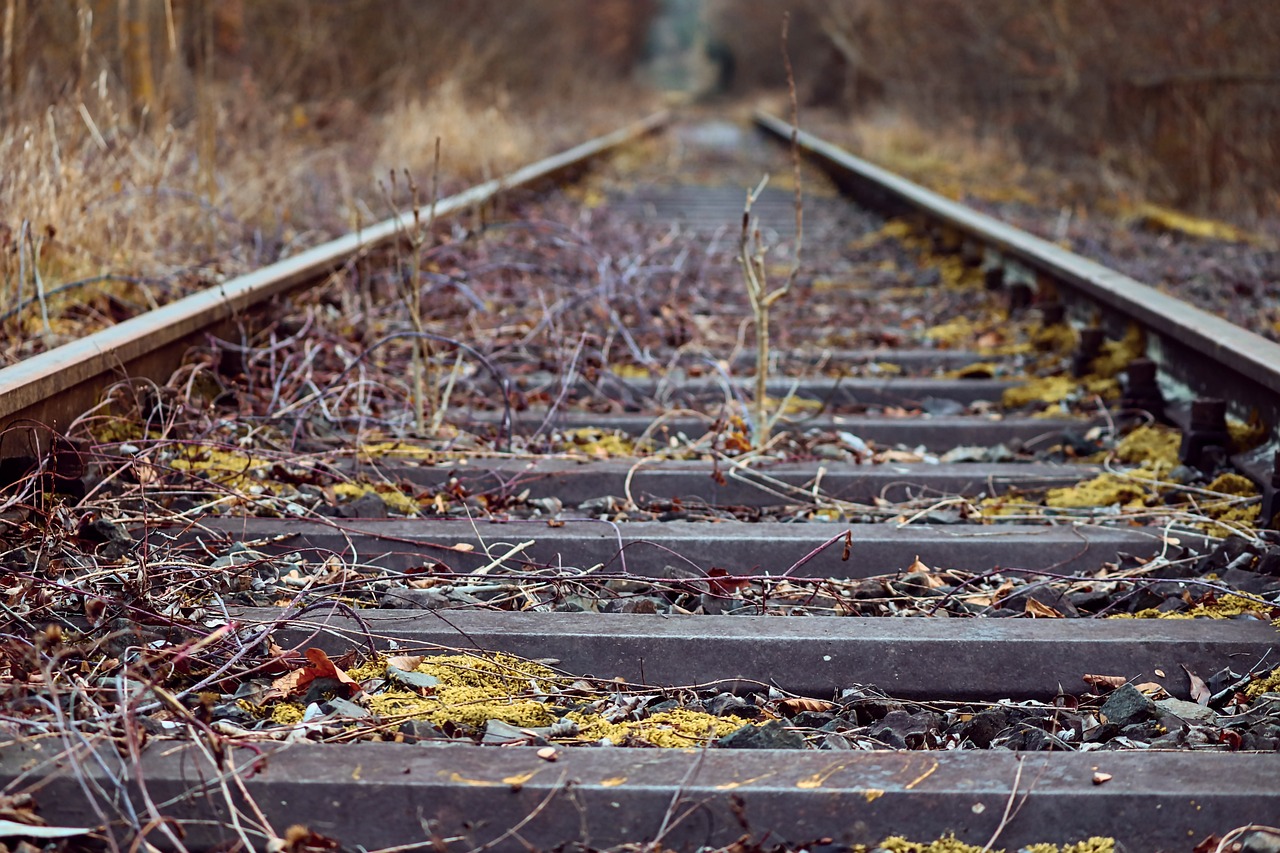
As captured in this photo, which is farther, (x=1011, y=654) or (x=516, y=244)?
(x=516, y=244)

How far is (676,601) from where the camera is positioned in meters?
2.54

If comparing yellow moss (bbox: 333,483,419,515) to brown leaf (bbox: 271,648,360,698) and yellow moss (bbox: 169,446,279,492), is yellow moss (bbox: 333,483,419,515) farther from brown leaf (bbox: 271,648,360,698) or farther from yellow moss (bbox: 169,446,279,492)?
brown leaf (bbox: 271,648,360,698)

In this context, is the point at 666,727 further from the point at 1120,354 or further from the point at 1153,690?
the point at 1120,354

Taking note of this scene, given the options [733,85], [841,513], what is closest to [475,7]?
[841,513]

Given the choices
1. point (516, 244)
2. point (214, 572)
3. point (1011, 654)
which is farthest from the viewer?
point (516, 244)

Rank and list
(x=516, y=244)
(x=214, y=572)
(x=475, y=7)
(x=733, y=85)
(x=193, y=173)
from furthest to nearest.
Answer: (x=733, y=85) → (x=475, y=7) → (x=516, y=244) → (x=193, y=173) → (x=214, y=572)

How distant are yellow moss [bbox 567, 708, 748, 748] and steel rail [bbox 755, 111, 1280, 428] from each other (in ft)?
6.15

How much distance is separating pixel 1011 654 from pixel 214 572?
1.46 meters

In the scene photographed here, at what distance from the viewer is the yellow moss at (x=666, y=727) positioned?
1924 mm

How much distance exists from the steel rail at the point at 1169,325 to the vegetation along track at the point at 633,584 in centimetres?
2

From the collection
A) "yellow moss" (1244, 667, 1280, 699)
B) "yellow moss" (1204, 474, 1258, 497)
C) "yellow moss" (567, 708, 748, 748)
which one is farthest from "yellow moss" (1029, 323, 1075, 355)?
"yellow moss" (567, 708, 748, 748)

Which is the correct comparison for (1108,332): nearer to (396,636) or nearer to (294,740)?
(396,636)

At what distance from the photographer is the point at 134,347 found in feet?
10.7

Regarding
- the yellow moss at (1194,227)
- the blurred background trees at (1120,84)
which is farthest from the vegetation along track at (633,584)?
the blurred background trees at (1120,84)
